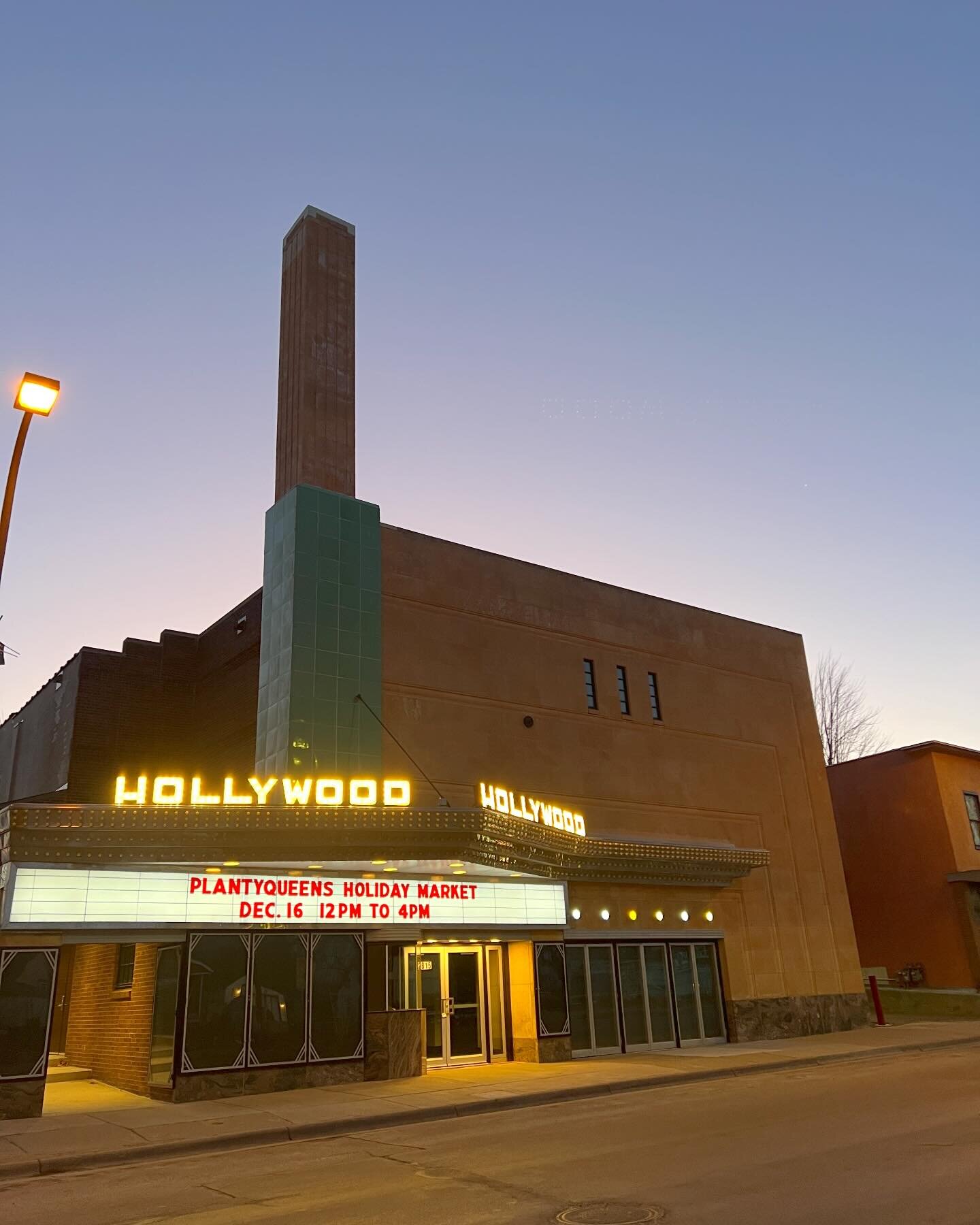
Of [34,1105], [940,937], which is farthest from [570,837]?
[940,937]

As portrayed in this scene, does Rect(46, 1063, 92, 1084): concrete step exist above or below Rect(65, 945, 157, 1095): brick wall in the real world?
below

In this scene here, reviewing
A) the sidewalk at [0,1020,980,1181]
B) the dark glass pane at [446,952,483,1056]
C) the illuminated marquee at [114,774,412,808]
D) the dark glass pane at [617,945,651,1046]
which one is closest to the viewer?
the sidewalk at [0,1020,980,1181]

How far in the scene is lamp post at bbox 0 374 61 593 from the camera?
12531 mm

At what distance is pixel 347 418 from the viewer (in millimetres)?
25062

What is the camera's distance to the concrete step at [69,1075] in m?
21.3

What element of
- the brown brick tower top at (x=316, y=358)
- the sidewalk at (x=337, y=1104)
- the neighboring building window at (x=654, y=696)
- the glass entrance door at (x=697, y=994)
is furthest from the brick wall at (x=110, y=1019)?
the neighboring building window at (x=654, y=696)

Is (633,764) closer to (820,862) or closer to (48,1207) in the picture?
(820,862)

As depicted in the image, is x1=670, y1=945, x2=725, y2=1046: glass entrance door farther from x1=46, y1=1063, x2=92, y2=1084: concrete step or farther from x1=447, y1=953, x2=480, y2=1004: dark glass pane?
x1=46, y1=1063, x2=92, y2=1084: concrete step

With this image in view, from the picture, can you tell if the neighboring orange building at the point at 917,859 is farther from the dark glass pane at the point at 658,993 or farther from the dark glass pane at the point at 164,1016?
the dark glass pane at the point at 164,1016

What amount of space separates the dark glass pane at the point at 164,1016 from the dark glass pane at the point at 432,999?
17.5ft

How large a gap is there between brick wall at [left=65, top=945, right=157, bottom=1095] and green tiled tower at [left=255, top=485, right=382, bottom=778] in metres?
4.87

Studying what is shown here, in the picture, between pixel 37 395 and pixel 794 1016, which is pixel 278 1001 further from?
pixel 794 1016

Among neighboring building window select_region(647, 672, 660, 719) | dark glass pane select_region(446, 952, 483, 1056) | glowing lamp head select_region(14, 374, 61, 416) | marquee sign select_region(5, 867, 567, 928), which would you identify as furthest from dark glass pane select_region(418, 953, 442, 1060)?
glowing lamp head select_region(14, 374, 61, 416)

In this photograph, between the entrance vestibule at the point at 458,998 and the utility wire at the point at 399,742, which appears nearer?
the entrance vestibule at the point at 458,998
